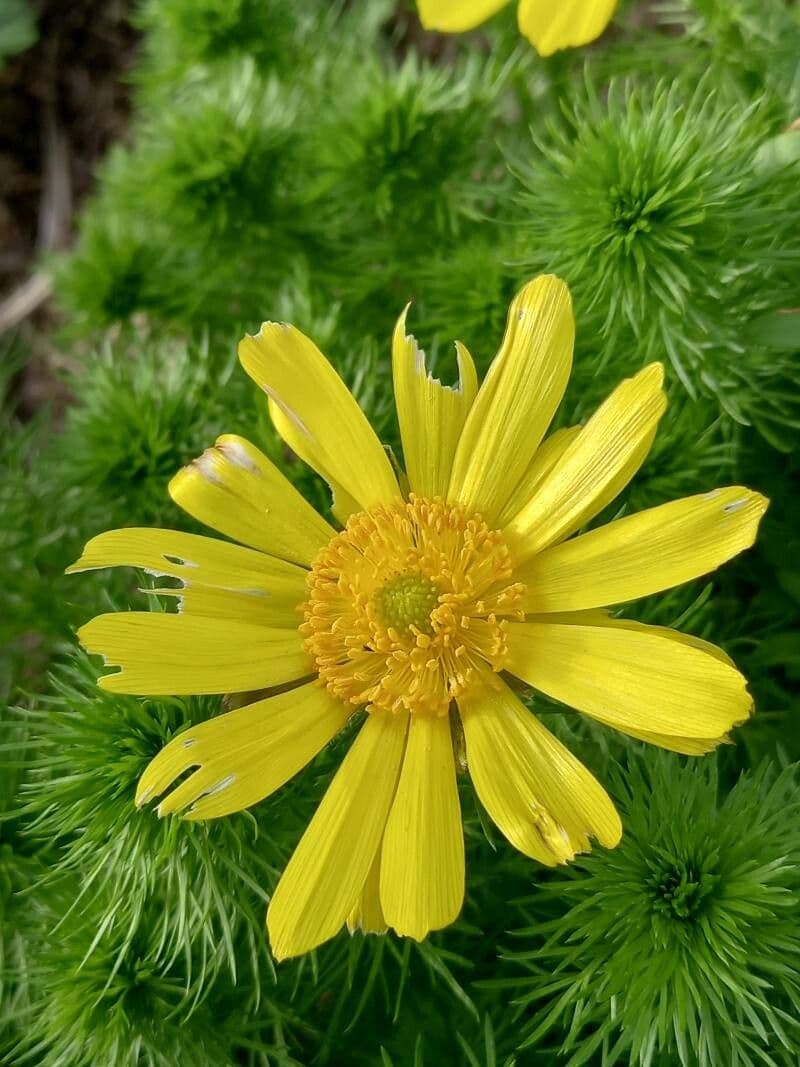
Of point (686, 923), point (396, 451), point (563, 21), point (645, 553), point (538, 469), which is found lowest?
point (686, 923)

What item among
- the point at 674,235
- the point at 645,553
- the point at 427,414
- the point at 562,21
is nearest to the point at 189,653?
the point at 427,414

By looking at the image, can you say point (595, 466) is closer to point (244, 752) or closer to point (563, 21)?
point (244, 752)

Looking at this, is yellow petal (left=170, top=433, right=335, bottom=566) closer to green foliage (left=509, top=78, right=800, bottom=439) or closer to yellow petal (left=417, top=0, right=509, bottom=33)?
green foliage (left=509, top=78, right=800, bottom=439)

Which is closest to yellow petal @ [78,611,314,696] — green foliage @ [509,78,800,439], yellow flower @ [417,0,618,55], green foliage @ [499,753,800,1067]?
green foliage @ [499,753,800,1067]

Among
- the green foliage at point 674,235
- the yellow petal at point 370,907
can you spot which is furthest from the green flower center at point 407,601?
the green foliage at point 674,235

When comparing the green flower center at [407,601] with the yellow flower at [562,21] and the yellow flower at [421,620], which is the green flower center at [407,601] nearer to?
the yellow flower at [421,620]

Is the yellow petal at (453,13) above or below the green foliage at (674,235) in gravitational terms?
above
